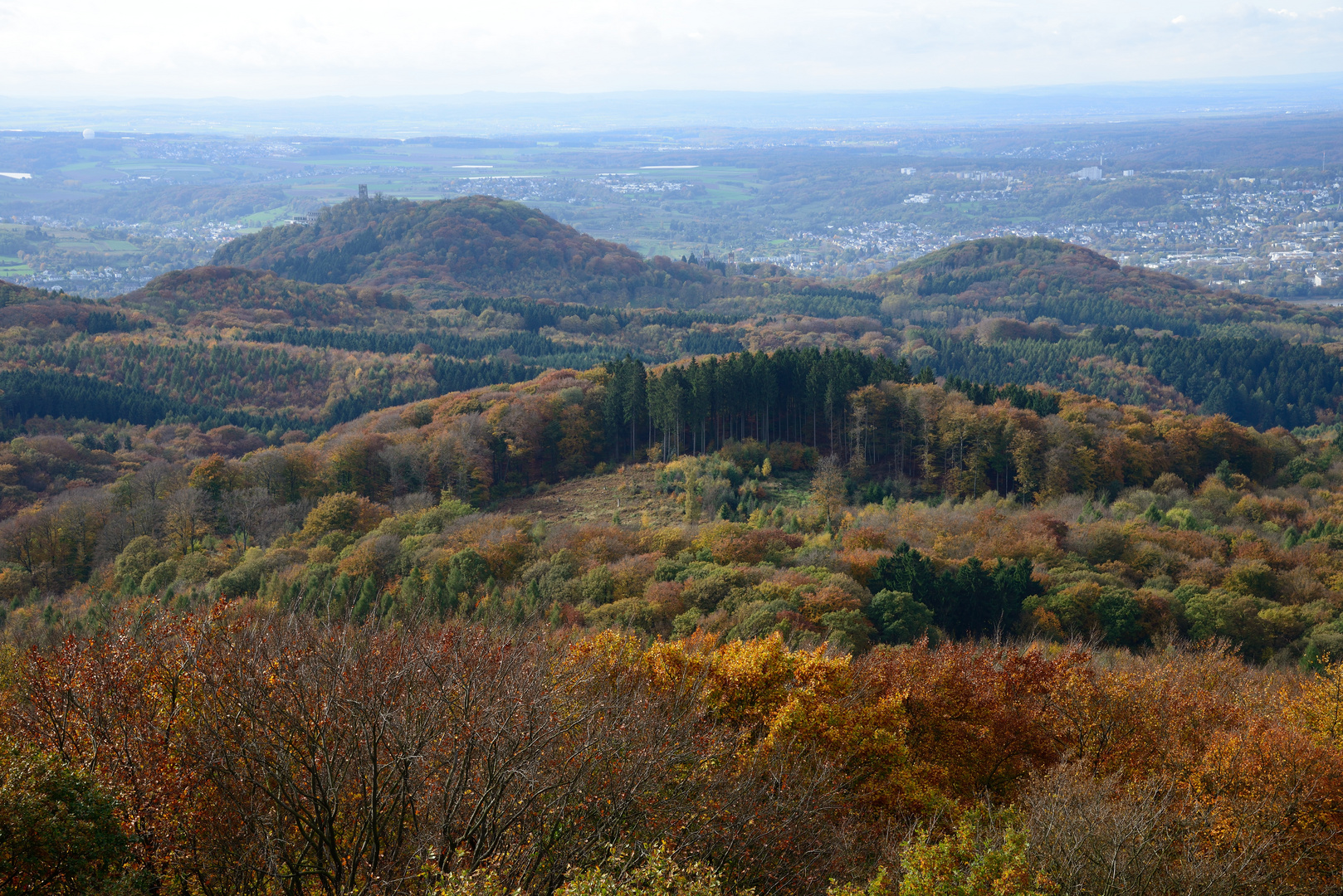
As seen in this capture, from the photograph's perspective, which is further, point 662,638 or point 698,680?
point 662,638

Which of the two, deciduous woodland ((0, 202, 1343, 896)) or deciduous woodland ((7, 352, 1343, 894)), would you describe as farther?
deciduous woodland ((0, 202, 1343, 896))

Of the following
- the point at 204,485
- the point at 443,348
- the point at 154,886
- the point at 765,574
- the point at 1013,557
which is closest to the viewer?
the point at 154,886

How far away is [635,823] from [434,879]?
508cm

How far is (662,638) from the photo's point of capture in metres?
51.3

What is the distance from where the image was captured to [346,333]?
18912 centimetres

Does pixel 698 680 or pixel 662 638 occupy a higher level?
pixel 698 680

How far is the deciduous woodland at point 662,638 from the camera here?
834 inches

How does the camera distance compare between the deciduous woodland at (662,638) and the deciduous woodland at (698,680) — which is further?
the deciduous woodland at (662,638)

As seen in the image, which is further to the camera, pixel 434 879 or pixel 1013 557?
pixel 1013 557

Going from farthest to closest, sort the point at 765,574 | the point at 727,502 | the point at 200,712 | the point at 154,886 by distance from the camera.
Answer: the point at 727,502
the point at 765,574
the point at 200,712
the point at 154,886

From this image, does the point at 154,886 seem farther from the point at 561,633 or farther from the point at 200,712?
the point at 561,633

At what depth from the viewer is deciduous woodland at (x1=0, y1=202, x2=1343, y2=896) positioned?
21.2 meters

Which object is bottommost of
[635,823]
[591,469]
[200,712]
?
[591,469]

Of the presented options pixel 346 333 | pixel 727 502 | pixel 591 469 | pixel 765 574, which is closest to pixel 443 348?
pixel 346 333
